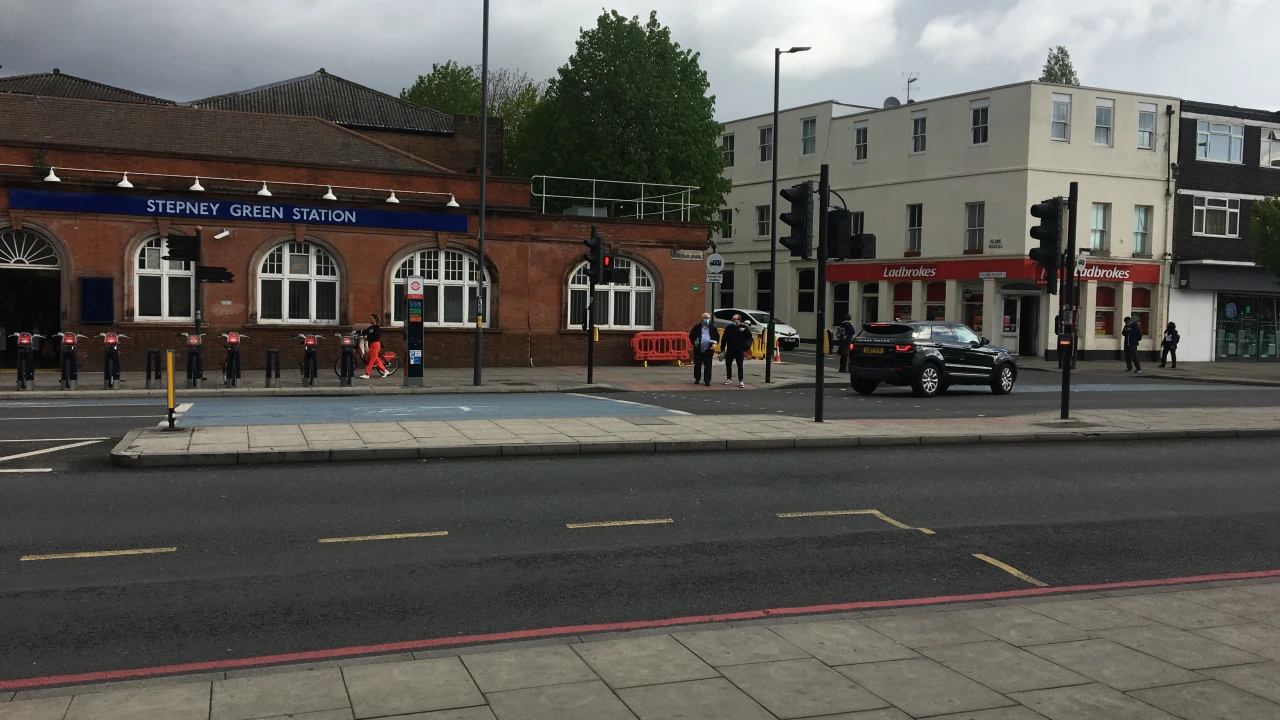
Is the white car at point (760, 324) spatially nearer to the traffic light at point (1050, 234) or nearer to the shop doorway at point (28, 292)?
the shop doorway at point (28, 292)

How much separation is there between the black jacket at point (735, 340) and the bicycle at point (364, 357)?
858 cm

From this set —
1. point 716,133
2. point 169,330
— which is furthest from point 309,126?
point 716,133

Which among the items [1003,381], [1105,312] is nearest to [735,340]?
[1003,381]

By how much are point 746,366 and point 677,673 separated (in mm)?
27954

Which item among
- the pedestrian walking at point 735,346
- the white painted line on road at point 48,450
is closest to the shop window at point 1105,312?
the pedestrian walking at point 735,346

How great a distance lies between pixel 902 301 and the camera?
146 ft

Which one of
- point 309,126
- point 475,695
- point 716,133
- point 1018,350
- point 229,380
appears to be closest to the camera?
point 475,695

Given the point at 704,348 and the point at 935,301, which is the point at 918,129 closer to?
the point at 935,301

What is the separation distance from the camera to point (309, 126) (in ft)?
102

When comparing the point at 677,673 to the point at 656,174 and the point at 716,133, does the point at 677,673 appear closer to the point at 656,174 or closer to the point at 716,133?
the point at 656,174

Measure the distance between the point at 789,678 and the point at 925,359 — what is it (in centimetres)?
1893

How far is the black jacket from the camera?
25797 mm

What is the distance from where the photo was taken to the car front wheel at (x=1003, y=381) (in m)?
24.2

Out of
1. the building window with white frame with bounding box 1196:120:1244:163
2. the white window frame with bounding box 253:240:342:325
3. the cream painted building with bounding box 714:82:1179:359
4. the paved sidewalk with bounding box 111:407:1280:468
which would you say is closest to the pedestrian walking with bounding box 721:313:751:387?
the paved sidewalk with bounding box 111:407:1280:468
